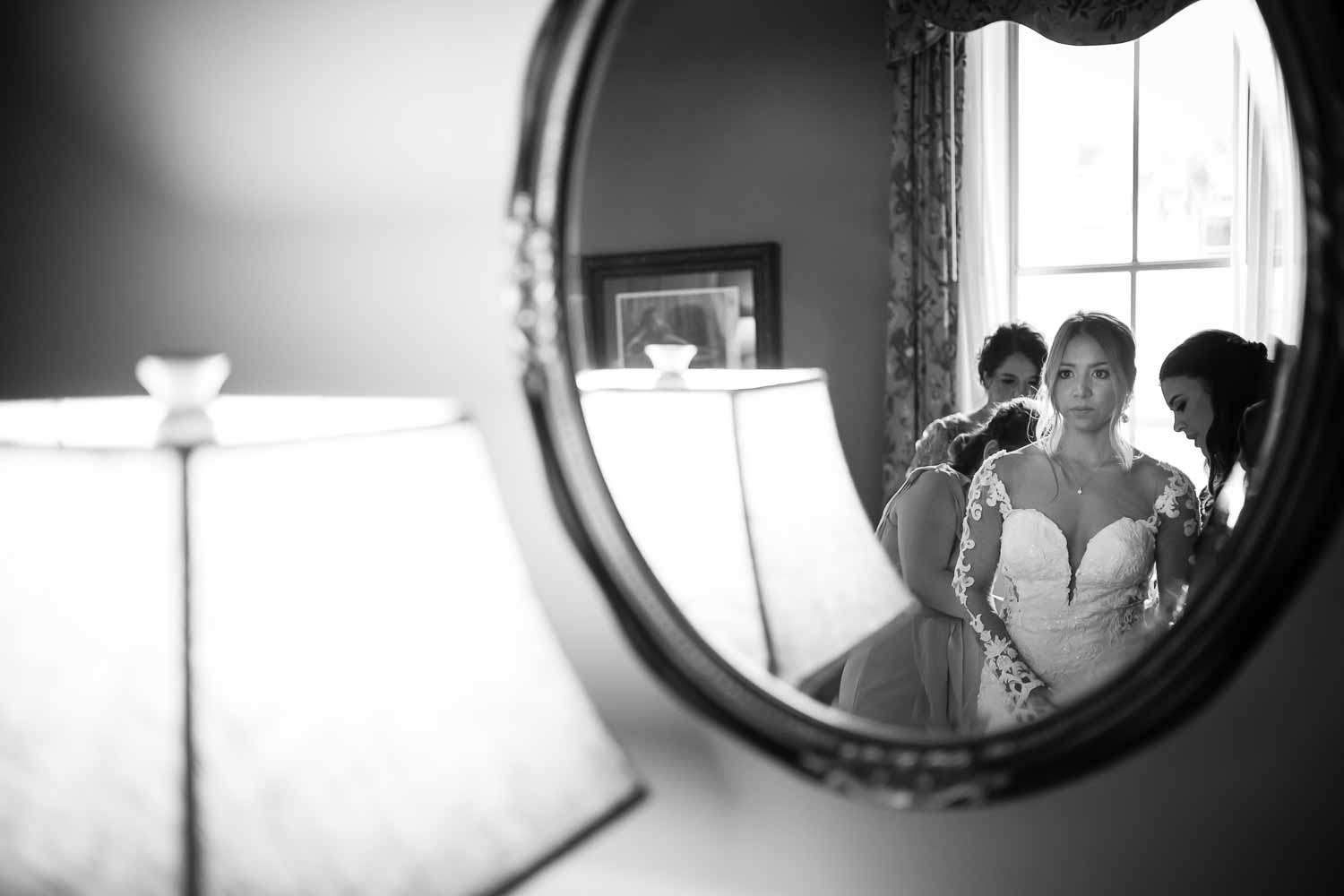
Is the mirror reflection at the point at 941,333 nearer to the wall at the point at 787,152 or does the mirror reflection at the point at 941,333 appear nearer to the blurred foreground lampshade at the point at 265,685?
the wall at the point at 787,152

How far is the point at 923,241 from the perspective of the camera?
1.81 feet

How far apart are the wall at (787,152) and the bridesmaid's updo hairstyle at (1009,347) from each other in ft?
0.19

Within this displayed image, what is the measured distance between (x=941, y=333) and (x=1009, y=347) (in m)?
0.04

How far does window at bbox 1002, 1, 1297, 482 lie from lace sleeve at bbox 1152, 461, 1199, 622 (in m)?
0.01

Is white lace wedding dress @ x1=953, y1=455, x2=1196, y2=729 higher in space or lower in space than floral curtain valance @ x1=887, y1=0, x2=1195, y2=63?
lower

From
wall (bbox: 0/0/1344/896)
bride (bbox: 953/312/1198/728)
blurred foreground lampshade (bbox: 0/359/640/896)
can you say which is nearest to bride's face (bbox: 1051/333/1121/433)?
bride (bbox: 953/312/1198/728)

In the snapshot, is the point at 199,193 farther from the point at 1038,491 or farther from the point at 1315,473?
the point at 1315,473

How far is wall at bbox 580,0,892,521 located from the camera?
56 cm

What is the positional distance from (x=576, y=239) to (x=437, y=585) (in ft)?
0.76

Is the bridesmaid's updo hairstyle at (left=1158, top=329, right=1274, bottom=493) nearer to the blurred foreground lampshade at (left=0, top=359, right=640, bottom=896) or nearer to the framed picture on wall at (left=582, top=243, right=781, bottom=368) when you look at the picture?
the framed picture on wall at (left=582, top=243, right=781, bottom=368)

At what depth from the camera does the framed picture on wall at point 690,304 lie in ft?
1.92

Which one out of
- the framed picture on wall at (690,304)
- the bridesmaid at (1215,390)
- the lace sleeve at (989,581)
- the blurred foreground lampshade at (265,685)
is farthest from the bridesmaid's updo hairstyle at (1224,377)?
the blurred foreground lampshade at (265,685)

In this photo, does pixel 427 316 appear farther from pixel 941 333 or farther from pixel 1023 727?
pixel 1023 727

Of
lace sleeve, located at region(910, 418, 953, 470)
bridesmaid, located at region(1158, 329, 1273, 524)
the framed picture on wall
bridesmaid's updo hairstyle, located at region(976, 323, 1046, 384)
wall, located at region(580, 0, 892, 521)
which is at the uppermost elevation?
wall, located at region(580, 0, 892, 521)
